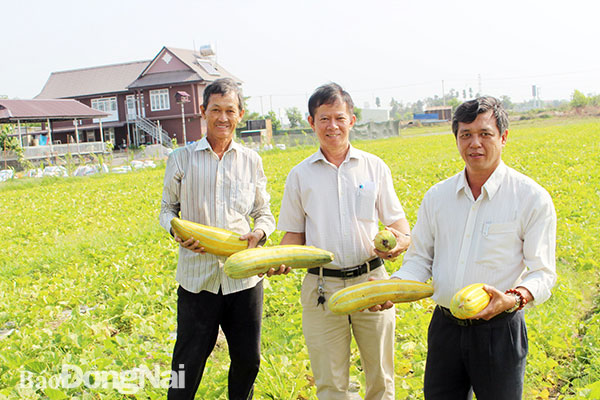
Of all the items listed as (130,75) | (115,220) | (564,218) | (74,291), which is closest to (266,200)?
(74,291)

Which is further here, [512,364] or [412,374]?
[412,374]

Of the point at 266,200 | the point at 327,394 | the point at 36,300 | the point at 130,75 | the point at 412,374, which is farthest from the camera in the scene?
the point at 130,75

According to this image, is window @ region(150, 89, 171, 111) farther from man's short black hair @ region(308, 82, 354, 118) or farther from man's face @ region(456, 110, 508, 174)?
man's face @ region(456, 110, 508, 174)

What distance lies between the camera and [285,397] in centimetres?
395

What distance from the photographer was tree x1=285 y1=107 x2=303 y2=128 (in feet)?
260

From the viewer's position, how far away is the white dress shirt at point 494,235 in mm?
2549

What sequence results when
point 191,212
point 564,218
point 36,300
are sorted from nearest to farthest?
point 191,212
point 36,300
point 564,218

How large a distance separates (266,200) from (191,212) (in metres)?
0.62

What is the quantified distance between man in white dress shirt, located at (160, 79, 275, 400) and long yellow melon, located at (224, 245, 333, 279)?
0.38 m

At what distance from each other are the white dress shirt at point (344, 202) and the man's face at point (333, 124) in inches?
5.6

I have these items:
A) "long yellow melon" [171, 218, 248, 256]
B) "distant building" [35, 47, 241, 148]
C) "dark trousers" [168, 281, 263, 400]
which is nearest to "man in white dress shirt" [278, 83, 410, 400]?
"dark trousers" [168, 281, 263, 400]

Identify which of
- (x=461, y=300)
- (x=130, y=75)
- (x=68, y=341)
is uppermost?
(x=130, y=75)

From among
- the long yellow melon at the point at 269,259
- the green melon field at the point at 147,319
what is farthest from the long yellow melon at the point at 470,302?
the green melon field at the point at 147,319

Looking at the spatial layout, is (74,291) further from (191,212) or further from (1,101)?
(1,101)
